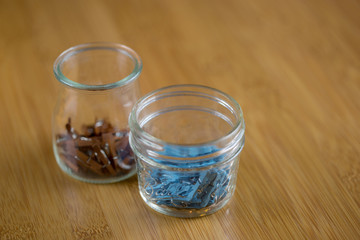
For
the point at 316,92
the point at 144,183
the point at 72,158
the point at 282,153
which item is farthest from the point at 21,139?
the point at 316,92

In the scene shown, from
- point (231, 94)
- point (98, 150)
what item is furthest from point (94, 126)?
point (231, 94)

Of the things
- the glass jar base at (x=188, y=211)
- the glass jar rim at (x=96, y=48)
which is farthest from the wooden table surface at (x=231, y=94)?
the glass jar rim at (x=96, y=48)

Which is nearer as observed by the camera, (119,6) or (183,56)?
(183,56)

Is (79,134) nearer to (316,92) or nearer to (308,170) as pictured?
(308,170)

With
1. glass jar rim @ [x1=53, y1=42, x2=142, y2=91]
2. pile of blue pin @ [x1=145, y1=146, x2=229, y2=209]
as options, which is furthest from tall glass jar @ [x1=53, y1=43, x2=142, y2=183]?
pile of blue pin @ [x1=145, y1=146, x2=229, y2=209]

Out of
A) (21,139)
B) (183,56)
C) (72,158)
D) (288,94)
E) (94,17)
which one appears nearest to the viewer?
(72,158)

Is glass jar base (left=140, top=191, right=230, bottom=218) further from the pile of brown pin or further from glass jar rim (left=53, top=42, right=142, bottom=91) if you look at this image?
glass jar rim (left=53, top=42, right=142, bottom=91)

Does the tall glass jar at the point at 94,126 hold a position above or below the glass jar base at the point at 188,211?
above

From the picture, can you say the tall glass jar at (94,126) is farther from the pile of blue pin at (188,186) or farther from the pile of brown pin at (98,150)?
the pile of blue pin at (188,186)
